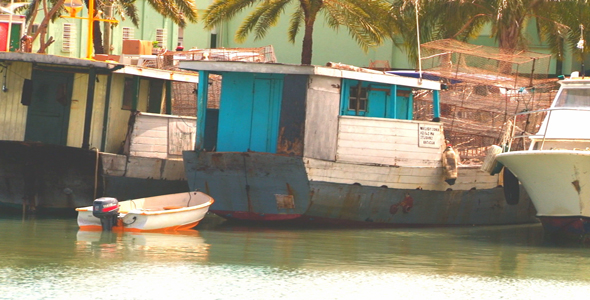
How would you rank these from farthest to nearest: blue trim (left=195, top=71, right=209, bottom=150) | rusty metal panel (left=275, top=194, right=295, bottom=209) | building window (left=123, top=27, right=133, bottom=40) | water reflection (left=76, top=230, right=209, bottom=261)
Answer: building window (left=123, top=27, right=133, bottom=40) → blue trim (left=195, top=71, right=209, bottom=150) → rusty metal panel (left=275, top=194, right=295, bottom=209) → water reflection (left=76, top=230, right=209, bottom=261)

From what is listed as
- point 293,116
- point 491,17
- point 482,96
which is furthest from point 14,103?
point 491,17

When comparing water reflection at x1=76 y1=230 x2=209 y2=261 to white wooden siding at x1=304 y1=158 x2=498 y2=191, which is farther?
white wooden siding at x1=304 y1=158 x2=498 y2=191

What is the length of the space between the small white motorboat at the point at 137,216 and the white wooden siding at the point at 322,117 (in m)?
2.12

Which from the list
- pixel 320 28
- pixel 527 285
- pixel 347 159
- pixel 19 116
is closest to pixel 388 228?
pixel 347 159

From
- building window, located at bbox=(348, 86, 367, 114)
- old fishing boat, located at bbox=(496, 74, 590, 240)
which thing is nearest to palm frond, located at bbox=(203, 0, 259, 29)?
building window, located at bbox=(348, 86, 367, 114)

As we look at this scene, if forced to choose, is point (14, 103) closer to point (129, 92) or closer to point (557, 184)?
point (129, 92)

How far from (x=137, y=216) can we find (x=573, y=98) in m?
8.20

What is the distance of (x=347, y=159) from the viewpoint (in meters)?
17.9

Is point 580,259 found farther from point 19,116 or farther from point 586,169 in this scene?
point 19,116

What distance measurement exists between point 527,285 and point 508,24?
51.2ft

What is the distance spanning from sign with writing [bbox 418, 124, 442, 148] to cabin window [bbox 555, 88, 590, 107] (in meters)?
2.25

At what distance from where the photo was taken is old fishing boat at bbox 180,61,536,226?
17359mm

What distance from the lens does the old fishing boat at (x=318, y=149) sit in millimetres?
17359

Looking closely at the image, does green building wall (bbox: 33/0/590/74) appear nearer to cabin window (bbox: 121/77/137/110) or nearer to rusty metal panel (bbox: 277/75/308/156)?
cabin window (bbox: 121/77/137/110)
